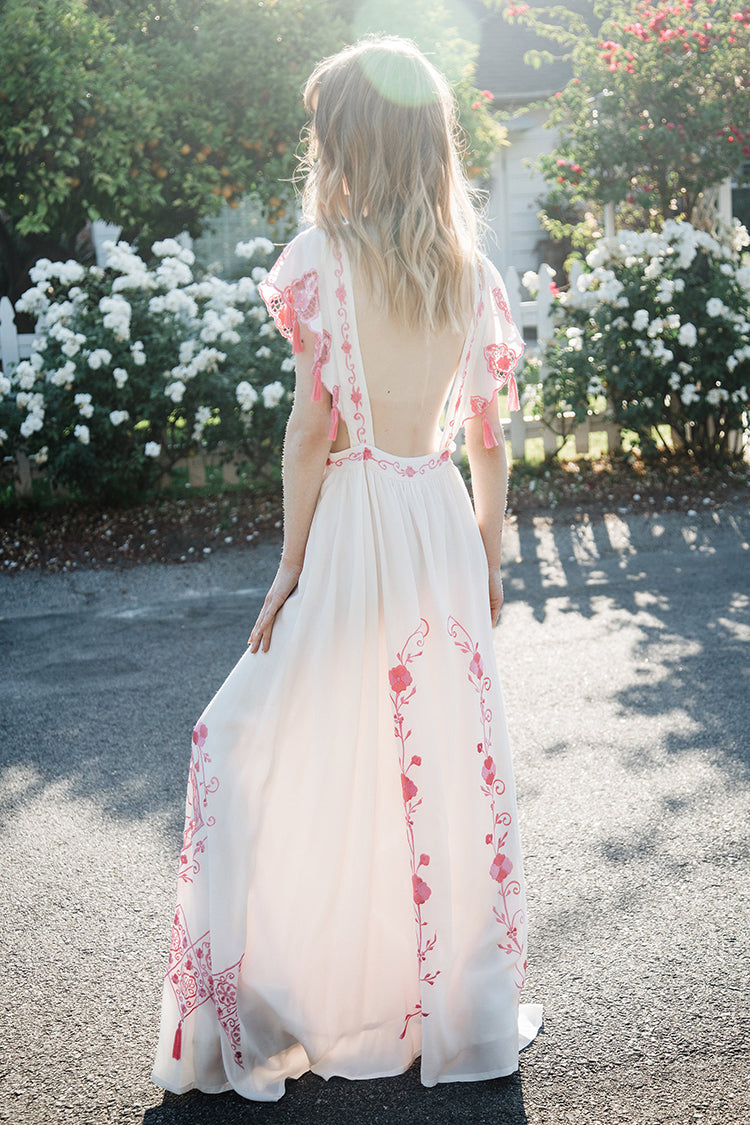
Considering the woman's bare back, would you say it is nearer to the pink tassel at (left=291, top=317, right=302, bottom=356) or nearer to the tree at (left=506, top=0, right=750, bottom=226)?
the pink tassel at (left=291, top=317, right=302, bottom=356)

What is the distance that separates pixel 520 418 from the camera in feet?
25.2

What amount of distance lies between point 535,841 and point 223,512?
4.29 meters

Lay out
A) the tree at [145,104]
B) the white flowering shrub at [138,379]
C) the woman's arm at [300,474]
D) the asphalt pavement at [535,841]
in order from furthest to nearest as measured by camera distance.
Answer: the tree at [145,104] < the white flowering shrub at [138,379] < the asphalt pavement at [535,841] < the woman's arm at [300,474]

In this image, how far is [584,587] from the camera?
17.8 ft

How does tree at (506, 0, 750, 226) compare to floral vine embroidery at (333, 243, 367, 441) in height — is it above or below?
above

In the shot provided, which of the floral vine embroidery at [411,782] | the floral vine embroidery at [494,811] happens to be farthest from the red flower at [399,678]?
the floral vine embroidery at [494,811]

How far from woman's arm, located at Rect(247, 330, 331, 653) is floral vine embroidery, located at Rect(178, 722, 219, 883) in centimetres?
22

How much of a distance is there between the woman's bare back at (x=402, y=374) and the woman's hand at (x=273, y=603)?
0.84 ft

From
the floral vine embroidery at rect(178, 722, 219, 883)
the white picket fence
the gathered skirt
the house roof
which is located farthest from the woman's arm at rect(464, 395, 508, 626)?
the house roof

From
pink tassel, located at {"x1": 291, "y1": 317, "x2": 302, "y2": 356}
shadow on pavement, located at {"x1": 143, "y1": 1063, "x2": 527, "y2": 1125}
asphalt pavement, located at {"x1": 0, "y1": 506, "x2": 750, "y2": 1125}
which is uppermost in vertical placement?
pink tassel, located at {"x1": 291, "y1": 317, "x2": 302, "y2": 356}

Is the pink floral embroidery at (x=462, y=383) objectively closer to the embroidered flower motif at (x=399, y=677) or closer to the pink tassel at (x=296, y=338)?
the pink tassel at (x=296, y=338)

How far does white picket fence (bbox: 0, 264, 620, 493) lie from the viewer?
735cm

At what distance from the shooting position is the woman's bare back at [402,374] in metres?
1.95

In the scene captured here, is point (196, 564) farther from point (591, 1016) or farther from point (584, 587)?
point (591, 1016)
